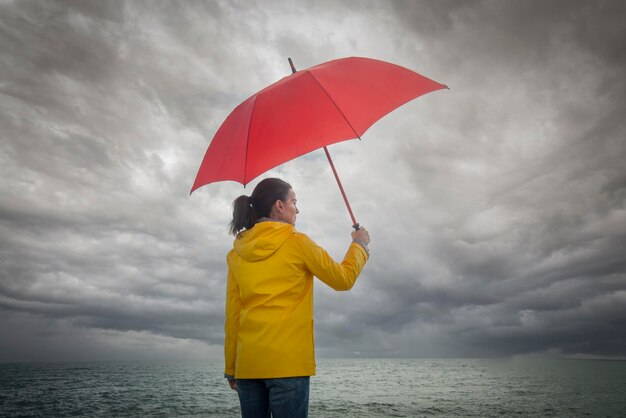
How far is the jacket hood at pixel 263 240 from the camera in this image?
7.82 feet

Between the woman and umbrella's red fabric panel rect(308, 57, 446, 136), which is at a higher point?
umbrella's red fabric panel rect(308, 57, 446, 136)

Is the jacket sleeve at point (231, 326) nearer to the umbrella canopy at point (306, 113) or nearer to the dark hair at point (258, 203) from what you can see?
the dark hair at point (258, 203)

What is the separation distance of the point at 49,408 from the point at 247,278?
4140cm

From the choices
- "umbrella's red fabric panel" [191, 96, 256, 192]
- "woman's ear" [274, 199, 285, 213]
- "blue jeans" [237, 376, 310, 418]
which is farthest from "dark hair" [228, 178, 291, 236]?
"blue jeans" [237, 376, 310, 418]

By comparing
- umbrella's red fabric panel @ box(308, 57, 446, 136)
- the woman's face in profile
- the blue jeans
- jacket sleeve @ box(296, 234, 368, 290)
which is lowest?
the blue jeans

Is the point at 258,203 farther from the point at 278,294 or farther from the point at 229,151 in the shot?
the point at 229,151

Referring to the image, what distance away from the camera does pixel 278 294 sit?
7.74 feet

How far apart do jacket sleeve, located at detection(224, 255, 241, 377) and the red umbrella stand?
1.08 meters

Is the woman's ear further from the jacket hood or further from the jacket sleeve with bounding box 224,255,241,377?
the jacket sleeve with bounding box 224,255,241,377

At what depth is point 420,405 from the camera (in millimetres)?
30484

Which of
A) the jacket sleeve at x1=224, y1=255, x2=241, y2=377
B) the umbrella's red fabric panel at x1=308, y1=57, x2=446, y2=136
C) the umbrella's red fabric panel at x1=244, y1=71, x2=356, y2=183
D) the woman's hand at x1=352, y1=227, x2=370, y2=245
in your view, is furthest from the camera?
the umbrella's red fabric panel at x1=308, y1=57, x2=446, y2=136

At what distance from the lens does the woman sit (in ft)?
7.29

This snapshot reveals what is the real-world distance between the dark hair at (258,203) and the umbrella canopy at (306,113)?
61 centimetres

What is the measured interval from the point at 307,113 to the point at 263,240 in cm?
148
